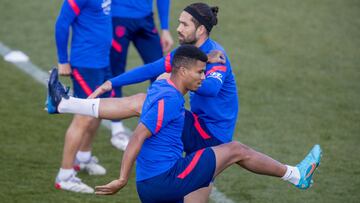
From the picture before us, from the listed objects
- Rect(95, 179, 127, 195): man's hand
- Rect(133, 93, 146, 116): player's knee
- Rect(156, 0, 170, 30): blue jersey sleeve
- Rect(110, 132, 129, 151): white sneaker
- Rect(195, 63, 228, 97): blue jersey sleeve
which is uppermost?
Rect(195, 63, 228, 97): blue jersey sleeve

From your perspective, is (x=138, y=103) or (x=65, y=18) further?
(x=65, y=18)

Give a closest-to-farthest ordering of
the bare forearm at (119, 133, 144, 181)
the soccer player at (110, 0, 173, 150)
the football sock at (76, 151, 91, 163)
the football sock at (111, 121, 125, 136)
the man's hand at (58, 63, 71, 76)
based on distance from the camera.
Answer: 1. the bare forearm at (119, 133, 144, 181)
2. the man's hand at (58, 63, 71, 76)
3. the football sock at (76, 151, 91, 163)
4. the football sock at (111, 121, 125, 136)
5. the soccer player at (110, 0, 173, 150)

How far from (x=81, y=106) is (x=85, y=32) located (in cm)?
126

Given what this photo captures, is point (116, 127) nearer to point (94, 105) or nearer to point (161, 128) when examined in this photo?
point (94, 105)

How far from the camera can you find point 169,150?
20.1 feet

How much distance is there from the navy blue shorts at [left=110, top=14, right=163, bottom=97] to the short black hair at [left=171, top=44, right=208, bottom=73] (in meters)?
3.28

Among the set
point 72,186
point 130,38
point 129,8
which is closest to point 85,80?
point 72,186

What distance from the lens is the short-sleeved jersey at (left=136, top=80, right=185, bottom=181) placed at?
5.93 meters

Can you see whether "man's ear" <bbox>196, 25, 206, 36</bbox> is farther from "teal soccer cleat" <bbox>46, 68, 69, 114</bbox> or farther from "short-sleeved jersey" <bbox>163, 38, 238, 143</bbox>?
"teal soccer cleat" <bbox>46, 68, 69, 114</bbox>

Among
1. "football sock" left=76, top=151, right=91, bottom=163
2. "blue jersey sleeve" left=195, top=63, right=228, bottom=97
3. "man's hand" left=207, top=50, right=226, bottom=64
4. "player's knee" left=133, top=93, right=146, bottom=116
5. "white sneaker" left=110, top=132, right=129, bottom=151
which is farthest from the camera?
"white sneaker" left=110, top=132, right=129, bottom=151

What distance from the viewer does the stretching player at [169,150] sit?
5930 millimetres

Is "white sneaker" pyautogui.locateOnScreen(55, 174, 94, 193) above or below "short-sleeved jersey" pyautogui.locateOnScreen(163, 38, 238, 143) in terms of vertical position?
below

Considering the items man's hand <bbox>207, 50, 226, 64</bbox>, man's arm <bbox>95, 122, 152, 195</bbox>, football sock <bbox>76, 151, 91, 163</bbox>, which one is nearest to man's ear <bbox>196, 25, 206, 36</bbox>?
man's hand <bbox>207, 50, 226, 64</bbox>

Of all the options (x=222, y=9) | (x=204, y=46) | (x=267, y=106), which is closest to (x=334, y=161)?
(x=267, y=106)
